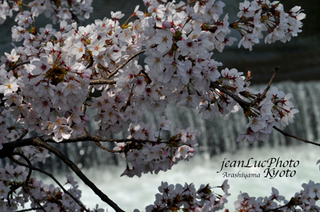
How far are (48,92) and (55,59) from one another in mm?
112

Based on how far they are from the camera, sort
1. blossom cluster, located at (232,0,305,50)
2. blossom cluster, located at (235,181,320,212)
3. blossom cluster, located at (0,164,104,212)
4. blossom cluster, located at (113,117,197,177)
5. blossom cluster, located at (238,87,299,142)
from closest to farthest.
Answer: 1. blossom cluster, located at (238,87,299,142)
2. blossom cluster, located at (232,0,305,50)
3. blossom cluster, located at (113,117,197,177)
4. blossom cluster, located at (235,181,320,212)
5. blossom cluster, located at (0,164,104,212)

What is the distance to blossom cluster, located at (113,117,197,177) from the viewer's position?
1.57 meters

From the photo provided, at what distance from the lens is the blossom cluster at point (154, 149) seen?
157 cm

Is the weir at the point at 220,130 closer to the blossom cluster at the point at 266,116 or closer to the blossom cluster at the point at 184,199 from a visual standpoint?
the blossom cluster at the point at 184,199

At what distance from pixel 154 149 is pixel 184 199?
262 millimetres

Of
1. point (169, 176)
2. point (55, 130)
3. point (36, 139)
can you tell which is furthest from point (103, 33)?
point (169, 176)

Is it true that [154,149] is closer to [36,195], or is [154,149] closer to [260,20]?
[260,20]

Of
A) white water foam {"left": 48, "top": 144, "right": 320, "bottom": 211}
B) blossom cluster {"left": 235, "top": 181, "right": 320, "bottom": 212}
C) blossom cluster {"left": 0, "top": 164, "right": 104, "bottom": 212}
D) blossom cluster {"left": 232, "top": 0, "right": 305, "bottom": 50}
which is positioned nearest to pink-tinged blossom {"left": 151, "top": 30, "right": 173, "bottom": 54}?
→ blossom cluster {"left": 232, "top": 0, "right": 305, "bottom": 50}

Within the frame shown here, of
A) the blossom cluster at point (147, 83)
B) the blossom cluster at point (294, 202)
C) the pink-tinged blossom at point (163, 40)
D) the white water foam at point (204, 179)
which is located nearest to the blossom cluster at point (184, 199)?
the blossom cluster at point (147, 83)

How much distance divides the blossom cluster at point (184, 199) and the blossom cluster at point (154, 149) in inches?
4.0

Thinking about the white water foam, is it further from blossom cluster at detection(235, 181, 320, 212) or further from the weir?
blossom cluster at detection(235, 181, 320, 212)

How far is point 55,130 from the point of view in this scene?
54.1 inches

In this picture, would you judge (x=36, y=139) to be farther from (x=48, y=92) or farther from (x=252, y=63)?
(x=252, y=63)

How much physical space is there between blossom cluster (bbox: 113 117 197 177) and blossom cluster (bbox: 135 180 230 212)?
0.10 metres
